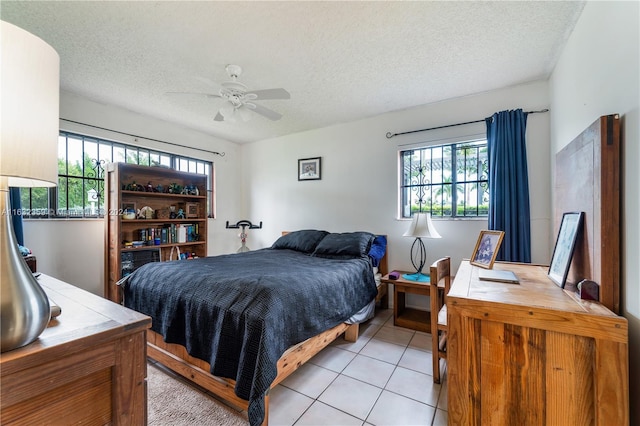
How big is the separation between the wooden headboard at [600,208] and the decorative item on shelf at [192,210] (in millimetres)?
4278

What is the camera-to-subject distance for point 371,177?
3689 millimetres

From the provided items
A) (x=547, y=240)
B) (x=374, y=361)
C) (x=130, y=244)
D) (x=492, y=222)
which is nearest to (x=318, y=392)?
(x=374, y=361)

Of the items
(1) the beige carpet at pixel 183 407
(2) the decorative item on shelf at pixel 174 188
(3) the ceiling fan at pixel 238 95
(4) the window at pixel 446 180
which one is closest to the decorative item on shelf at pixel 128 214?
(2) the decorative item on shelf at pixel 174 188

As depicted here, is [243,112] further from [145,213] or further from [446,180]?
[446,180]

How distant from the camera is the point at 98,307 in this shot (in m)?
0.81

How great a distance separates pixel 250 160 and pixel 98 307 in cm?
443

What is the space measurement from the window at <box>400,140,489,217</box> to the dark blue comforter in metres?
1.46

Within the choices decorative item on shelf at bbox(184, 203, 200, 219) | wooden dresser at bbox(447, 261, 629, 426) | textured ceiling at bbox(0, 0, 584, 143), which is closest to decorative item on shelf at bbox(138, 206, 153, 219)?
decorative item on shelf at bbox(184, 203, 200, 219)

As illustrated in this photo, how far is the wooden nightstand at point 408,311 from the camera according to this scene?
2.75 m

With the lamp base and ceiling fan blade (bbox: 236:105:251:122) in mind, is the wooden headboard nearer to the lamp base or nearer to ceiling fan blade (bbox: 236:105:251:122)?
the lamp base

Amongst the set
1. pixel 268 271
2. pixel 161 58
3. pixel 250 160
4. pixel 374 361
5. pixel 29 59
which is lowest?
pixel 374 361

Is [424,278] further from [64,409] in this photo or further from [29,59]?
[29,59]

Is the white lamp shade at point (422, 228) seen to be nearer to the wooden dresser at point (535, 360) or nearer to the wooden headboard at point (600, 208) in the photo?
the wooden headboard at point (600, 208)

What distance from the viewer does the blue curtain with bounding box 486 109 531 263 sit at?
A: 8.56 feet
